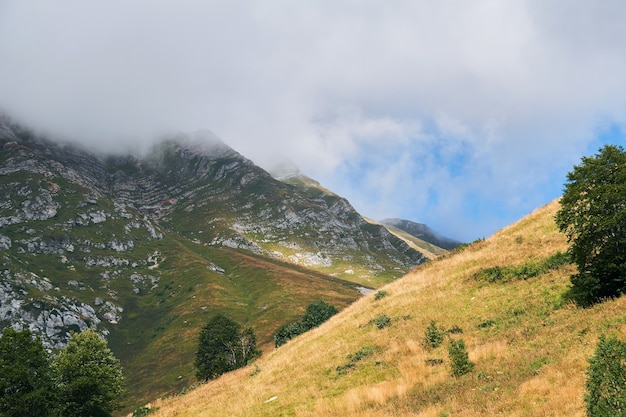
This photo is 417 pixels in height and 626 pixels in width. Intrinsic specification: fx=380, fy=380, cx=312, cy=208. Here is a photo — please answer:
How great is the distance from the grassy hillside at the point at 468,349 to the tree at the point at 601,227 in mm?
1666

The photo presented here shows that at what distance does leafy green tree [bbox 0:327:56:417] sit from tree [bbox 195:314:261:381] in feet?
145

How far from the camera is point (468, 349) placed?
64.1 feet

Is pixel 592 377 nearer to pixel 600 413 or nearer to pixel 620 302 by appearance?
pixel 600 413

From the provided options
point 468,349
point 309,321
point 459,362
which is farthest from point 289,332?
point 459,362

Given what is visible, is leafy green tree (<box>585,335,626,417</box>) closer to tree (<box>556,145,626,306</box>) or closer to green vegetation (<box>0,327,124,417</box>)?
tree (<box>556,145,626,306</box>)

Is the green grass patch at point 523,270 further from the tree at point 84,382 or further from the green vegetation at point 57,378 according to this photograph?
the tree at point 84,382

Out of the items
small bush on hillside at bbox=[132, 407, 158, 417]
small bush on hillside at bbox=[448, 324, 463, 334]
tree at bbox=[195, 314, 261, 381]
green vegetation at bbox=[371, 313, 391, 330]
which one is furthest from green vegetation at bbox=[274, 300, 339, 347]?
small bush on hillside at bbox=[448, 324, 463, 334]

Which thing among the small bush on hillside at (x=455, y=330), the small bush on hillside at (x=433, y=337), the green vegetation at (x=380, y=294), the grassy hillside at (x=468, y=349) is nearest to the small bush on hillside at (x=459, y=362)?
A: the grassy hillside at (x=468, y=349)

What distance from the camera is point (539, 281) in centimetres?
2508

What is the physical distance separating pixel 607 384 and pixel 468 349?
440 inches

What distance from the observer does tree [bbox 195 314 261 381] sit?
82938 millimetres

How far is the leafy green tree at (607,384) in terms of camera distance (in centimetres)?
838

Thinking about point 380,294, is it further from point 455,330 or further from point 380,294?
point 455,330

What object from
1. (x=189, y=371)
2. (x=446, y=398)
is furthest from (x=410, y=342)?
(x=189, y=371)
